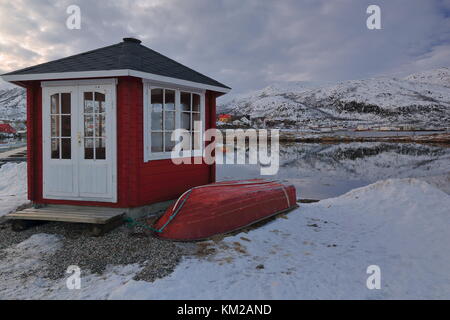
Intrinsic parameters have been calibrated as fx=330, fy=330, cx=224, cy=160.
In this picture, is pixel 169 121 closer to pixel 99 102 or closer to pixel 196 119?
pixel 196 119

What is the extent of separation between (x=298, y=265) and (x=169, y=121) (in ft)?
12.6

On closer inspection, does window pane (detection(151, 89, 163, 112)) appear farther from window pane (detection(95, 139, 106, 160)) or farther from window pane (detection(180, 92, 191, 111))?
window pane (detection(95, 139, 106, 160))

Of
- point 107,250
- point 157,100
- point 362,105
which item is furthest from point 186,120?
point 362,105

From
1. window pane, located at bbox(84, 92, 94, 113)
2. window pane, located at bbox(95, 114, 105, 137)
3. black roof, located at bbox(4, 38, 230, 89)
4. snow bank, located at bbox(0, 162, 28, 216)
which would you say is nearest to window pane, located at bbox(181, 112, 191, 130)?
black roof, located at bbox(4, 38, 230, 89)

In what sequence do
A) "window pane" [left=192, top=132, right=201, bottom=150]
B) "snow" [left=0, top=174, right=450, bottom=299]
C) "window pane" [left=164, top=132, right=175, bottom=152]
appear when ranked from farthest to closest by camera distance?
"window pane" [left=192, top=132, right=201, bottom=150]
"window pane" [left=164, top=132, right=175, bottom=152]
"snow" [left=0, top=174, right=450, bottom=299]

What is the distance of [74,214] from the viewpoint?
5703 millimetres

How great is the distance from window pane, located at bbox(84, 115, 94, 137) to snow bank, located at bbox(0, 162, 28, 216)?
2.80 m

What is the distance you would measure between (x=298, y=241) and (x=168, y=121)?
3.45 meters

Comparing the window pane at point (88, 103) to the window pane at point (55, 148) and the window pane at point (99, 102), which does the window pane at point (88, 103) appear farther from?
the window pane at point (55, 148)

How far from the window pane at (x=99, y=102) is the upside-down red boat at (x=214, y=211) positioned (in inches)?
96.9

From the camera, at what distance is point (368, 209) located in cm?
798

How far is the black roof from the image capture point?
235 inches
